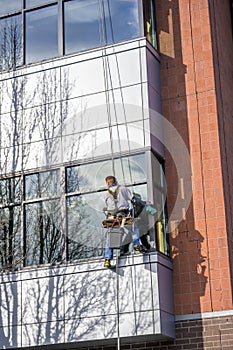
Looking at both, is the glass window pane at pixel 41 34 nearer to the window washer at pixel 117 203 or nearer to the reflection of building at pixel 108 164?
the reflection of building at pixel 108 164

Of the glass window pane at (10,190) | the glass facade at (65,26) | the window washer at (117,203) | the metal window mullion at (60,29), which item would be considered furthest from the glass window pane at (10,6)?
the window washer at (117,203)

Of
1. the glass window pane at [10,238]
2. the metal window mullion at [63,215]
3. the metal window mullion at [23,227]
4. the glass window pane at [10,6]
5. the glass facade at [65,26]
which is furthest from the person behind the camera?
the glass window pane at [10,6]

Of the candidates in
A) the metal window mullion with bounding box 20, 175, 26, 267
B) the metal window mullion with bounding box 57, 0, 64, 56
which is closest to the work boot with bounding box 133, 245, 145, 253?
the metal window mullion with bounding box 20, 175, 26, 267

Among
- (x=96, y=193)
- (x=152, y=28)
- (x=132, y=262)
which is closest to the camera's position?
(x=132, y=262)

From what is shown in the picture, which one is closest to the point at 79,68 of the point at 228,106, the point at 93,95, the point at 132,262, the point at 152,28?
the point at 93,95

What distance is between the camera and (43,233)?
17375mm

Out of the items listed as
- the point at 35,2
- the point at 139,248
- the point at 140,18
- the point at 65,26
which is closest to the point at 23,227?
the point at 139,248

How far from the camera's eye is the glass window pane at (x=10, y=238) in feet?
56.9

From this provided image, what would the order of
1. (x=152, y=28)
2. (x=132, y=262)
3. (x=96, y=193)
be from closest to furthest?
(x=132, y=262), (x=96, y=193), (x=152, y=28)

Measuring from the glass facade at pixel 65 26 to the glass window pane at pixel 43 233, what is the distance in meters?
3.60

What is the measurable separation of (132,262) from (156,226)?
999mm

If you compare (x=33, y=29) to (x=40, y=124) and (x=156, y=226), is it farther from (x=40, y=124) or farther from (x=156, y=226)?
(x=156, y=226)

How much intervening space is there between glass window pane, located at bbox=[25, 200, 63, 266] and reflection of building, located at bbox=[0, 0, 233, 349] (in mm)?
26

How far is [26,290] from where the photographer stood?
1673cm
